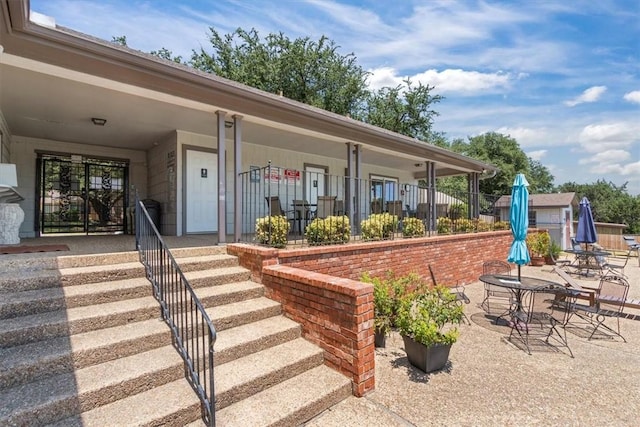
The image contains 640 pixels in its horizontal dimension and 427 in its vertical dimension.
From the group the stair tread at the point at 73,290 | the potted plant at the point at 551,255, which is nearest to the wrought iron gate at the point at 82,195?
the stair tread at the point at 73,290

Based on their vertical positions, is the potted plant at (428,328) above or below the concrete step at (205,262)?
below

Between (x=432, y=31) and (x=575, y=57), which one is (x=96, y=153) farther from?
(x=575, y=57)

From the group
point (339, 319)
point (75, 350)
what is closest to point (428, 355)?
point (339, 319)

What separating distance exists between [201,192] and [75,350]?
5.79m

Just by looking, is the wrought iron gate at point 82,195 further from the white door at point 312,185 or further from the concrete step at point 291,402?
the concrete step at point 291,402

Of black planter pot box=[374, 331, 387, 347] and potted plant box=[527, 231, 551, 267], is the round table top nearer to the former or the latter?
black planter pot box=[374, 331, 387, 347]

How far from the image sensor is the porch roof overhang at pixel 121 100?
3631mm

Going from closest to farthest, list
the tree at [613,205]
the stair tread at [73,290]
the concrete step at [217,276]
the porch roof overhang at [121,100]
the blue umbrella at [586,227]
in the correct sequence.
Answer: the stair tread at [73,290]
the porch roof overhang at [121,100]
the concrete step at [217,276]
the blue umbrella at [586,227]
the tree at [613,205]

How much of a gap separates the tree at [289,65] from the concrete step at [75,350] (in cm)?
1780

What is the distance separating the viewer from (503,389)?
124 inches

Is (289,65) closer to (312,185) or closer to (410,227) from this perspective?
(312,185)

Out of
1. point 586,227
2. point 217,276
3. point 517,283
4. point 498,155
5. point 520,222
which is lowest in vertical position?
point 517,283

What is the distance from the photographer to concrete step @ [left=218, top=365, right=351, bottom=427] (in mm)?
2438

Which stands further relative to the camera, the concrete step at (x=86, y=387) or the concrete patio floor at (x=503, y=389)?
the concrete patio floor at (x=503, y=389)
